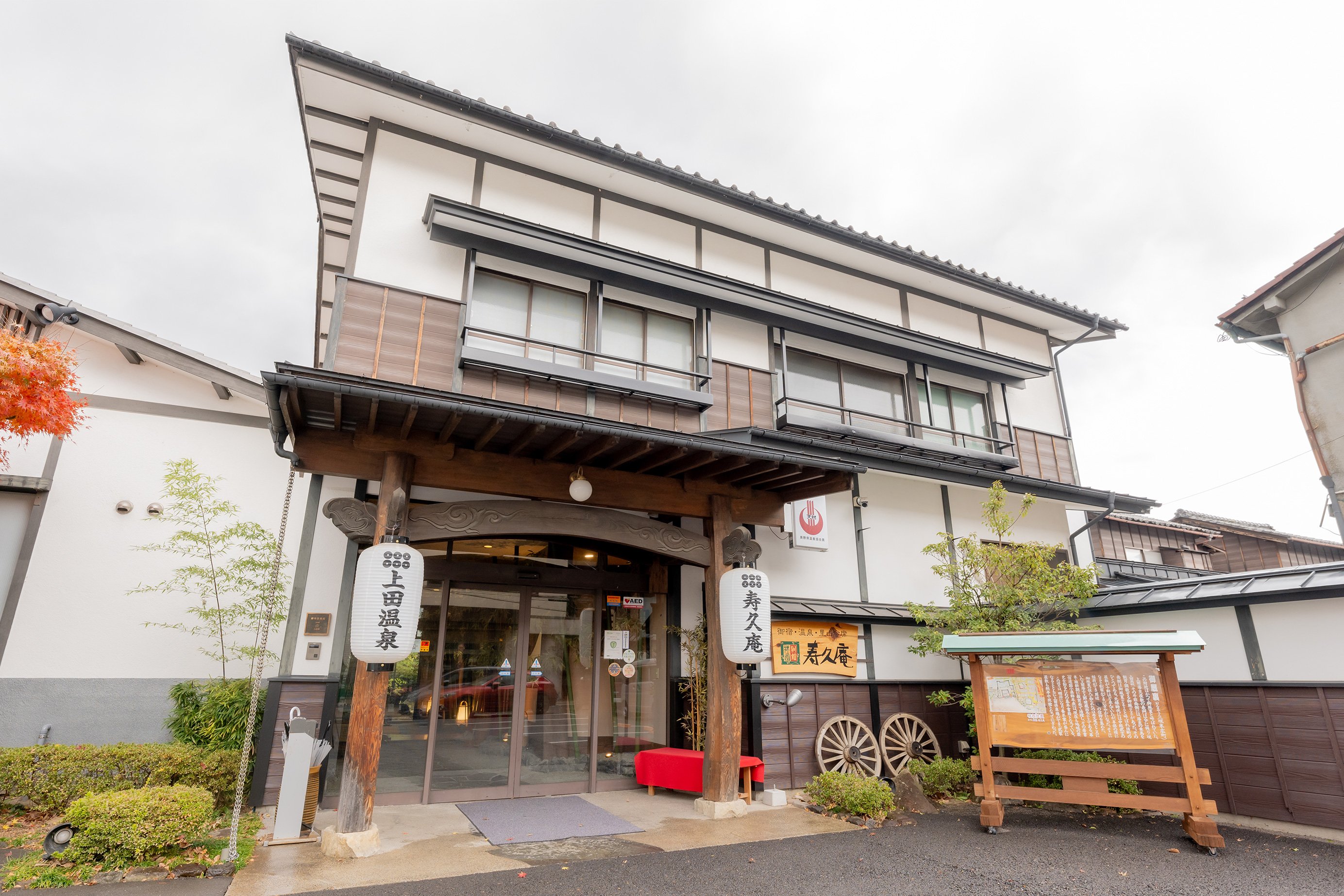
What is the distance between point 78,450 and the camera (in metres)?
7.12

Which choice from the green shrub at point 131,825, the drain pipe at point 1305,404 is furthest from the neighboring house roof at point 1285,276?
the green shrub at point 131,825

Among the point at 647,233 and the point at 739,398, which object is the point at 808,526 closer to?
the point at 739,398

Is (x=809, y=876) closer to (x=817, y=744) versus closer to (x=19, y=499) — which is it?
(x=817, y=744)

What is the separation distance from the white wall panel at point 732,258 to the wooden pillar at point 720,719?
472 centimetres

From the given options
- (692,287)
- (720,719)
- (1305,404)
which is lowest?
(720,719)

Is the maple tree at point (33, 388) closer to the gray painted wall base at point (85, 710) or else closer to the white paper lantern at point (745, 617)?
the gray painted wall base at point (85, 710)

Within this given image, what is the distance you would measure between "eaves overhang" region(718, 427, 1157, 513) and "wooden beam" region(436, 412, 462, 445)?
125 inches

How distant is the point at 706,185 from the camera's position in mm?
9023

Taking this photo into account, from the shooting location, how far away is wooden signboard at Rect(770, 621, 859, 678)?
804cm

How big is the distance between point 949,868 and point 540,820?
11.8ft

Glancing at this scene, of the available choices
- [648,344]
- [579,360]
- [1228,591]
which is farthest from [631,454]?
[1228,591]

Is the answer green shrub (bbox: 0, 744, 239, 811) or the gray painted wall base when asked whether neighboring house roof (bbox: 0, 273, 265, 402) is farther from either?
green shrub (bbox: 0, 744, 239, 811)

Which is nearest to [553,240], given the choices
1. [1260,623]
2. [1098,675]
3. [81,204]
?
[1098,675]

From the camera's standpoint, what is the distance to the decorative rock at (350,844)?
5016 mm
